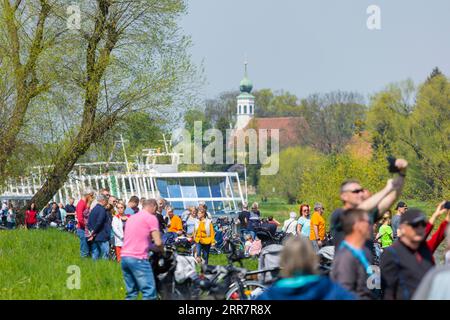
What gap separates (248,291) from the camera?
47.5ft

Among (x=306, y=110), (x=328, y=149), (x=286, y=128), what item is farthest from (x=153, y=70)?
(x=286, y=128)

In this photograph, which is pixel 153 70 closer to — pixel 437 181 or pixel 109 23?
pixel 109 23

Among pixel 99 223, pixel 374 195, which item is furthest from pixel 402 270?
pixel 99 223

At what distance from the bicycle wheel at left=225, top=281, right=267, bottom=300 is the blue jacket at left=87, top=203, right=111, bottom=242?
10.1 m

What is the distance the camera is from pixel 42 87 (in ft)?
131

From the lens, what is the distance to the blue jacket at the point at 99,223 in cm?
2450

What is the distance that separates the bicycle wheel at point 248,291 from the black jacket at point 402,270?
9.91 feet

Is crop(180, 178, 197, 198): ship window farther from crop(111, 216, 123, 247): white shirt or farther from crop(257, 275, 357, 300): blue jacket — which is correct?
crop(257, 275, 357, 300): blue jacket

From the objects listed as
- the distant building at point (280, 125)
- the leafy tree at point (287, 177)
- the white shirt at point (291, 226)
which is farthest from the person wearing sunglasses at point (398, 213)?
the distant building at point (280, 125)

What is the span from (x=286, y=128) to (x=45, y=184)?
Answer: 4452 inches

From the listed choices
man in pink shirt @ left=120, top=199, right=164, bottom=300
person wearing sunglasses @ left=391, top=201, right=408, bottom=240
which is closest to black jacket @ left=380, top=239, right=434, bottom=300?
man in pink shirt @ left=120, top=199, right=164, bottom=300

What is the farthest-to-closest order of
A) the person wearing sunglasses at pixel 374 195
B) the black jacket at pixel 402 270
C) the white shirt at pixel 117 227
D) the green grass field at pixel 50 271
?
1. the white shirt at pixel 117 227
2. the green grass field at pixel 50 271
3. the person wearing sunglasses at pixel 374 195
4. the black jacket at pixel 402 270

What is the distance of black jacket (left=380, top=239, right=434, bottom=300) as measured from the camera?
10.9m

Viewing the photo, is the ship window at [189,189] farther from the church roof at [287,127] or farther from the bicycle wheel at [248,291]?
the church roof at [287,127]
